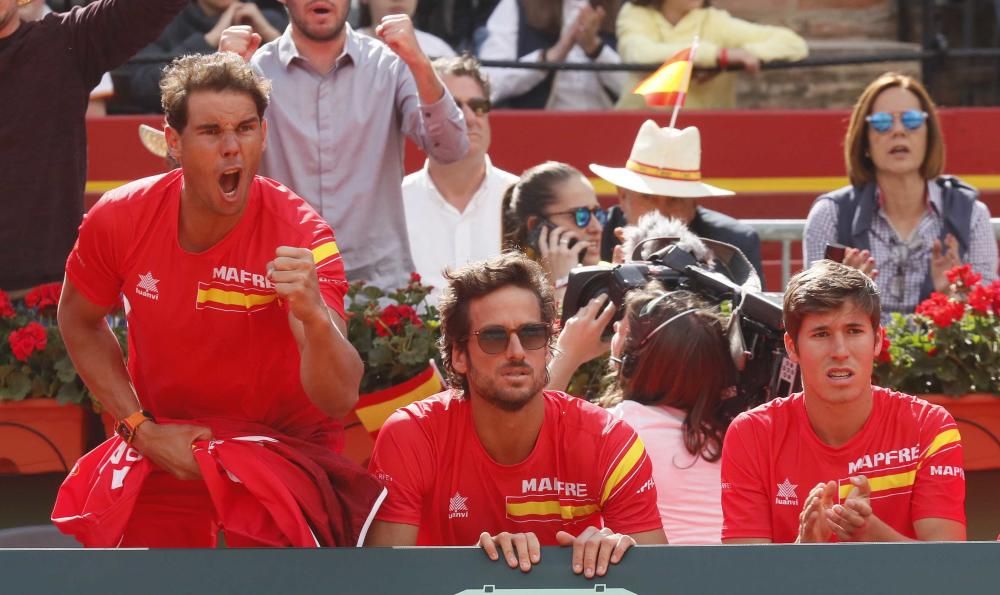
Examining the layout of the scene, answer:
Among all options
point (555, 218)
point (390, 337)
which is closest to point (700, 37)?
point (555, 218)

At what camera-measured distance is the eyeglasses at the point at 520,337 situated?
363cm

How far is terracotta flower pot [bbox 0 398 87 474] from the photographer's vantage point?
15.8 ft

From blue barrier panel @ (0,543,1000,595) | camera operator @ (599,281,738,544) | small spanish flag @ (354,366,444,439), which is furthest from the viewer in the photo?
small spanish flag @ (354,366,444,439)

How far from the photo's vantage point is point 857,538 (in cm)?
334

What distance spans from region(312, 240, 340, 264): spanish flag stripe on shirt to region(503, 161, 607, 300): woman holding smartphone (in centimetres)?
183

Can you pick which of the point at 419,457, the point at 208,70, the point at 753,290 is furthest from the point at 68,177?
the point at 753,290

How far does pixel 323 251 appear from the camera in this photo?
3.52 metres

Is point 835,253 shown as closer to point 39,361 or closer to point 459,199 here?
point 459,199

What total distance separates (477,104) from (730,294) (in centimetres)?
193

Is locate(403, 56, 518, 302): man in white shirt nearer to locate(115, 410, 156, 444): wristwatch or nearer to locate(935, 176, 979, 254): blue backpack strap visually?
locate(935, 176, 979, 254): blue backpack strap

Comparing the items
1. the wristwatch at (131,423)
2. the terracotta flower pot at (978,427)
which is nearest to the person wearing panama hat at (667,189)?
the terracotta flower pot at (978,427)

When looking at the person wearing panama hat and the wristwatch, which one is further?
the person wearing panama hat

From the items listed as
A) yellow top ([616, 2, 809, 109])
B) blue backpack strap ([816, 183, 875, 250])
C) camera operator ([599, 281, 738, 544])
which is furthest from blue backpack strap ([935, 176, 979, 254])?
camera operator ([599, 281, 738, 544])

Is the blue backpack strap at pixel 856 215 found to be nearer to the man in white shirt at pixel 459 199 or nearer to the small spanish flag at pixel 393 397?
the man in white shirt at pixel 459 199
